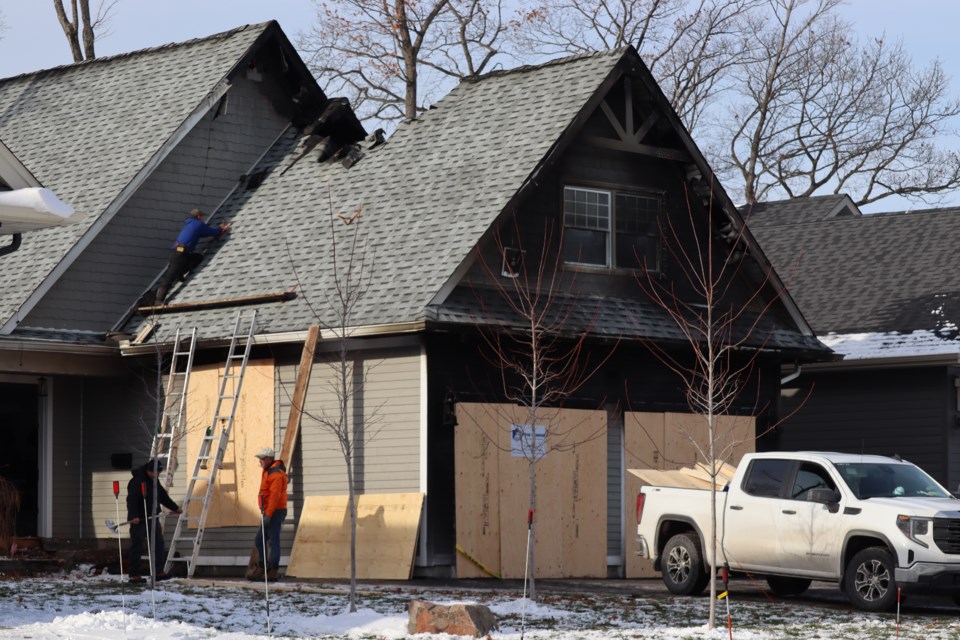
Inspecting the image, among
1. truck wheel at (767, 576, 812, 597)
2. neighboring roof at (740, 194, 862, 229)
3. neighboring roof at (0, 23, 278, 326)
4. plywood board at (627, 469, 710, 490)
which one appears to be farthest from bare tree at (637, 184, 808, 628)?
neighboring roof at (740, 194, 862, 229)

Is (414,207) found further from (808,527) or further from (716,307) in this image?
(808,527)

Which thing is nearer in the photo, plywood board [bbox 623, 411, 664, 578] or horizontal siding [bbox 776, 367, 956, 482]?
plywood board [bbox 623, 411, 664, 578]

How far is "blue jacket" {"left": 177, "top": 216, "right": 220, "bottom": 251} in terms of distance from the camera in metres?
25.2

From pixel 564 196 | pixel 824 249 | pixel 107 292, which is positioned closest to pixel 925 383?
pixel 824 249

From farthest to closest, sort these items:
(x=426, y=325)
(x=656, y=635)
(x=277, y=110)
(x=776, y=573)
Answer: (x=277, y=110) → (x=426, y=325) → (x=776, y=573) → (x=656, y=635)

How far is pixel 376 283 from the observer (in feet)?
75.2

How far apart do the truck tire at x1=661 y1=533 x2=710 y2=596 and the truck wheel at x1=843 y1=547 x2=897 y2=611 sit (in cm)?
223

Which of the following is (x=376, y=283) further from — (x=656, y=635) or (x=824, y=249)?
(x=824, y=249)

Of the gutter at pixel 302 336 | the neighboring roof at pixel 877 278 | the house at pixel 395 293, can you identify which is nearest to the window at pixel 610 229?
the house at pixel 395 293

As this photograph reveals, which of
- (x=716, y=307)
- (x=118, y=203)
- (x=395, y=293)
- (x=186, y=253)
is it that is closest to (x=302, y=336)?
(x=395, y=293)

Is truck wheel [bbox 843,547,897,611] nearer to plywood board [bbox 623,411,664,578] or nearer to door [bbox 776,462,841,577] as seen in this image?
door [bbox 776,462,841,577]

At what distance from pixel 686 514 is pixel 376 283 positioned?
549 centimetres

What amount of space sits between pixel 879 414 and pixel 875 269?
12.5 ft

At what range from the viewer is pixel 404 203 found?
2448 cm
